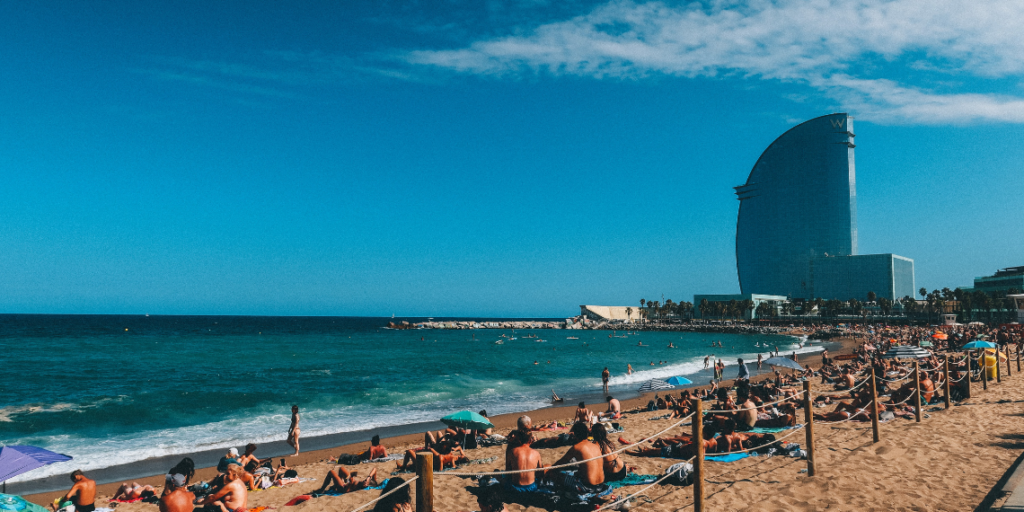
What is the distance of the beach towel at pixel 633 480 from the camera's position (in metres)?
7.65

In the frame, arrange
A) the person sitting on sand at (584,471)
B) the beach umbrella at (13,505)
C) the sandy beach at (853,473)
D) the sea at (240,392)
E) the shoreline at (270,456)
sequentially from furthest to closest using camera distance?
the sea at (240,392), the shoreline at (270,456), the person sitting on sand at (584,471), the sandy beach at (853,473), the beach umbrella at (13,505)

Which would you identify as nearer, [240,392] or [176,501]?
[176,501]

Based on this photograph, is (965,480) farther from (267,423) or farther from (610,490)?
(267,423)

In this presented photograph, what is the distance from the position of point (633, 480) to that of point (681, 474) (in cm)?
74

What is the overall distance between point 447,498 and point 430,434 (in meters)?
3.38

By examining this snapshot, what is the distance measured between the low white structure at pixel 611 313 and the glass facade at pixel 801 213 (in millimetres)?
35911

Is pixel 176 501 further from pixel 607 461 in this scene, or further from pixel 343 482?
pixel 607 461

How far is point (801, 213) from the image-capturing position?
508ft

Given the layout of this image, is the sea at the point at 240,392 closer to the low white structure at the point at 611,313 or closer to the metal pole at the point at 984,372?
the metal pole at the point at 984,372

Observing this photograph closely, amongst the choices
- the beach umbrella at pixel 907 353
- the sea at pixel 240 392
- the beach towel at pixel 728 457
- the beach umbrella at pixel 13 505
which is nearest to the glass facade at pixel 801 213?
the sea at pixel 240 392

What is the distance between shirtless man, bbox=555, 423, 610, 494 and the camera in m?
6.77

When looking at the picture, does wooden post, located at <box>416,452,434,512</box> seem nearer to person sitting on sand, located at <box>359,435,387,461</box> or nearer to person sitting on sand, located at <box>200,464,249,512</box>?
person sitting on sand, located at <box>200,464,249,512</box>

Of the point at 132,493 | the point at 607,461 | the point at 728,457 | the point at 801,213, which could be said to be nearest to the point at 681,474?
the point at 607,461

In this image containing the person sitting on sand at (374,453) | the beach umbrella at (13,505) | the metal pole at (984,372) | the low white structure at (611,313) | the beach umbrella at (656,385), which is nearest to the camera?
the beach umbrella at (13,505)
